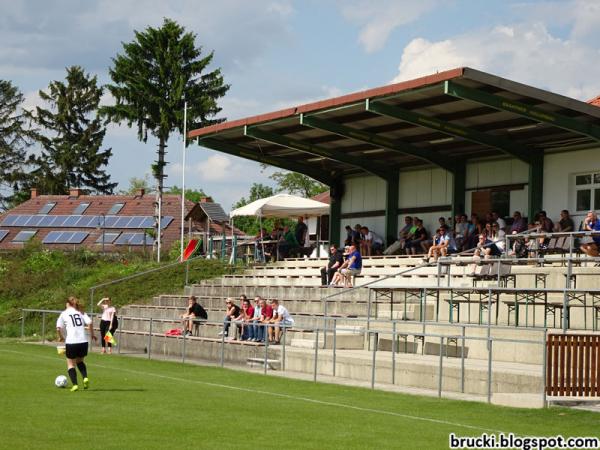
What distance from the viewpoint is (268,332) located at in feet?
83.3

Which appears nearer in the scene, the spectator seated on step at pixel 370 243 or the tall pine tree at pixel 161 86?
the spectator seated on step at pixel 370 243

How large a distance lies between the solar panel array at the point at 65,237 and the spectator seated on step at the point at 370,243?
33225 mm

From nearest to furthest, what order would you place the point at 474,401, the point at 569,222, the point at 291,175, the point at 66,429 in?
1. the point at 66,429
2. the point at 474,401
3. the point at 569,222
4. the point at 291,175

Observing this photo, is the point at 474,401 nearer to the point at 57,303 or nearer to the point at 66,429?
the point at 66,429

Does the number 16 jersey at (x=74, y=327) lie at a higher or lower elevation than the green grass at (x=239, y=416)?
higher

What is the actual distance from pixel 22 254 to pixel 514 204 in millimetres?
26848

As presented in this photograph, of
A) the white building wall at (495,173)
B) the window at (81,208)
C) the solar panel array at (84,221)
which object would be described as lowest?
the white building wall at (495,173)

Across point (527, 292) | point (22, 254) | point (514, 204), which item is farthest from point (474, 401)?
point (22, 254)

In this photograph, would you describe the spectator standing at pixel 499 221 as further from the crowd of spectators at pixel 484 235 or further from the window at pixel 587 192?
the window at pixel 587 192

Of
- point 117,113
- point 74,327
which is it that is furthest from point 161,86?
point 74,327

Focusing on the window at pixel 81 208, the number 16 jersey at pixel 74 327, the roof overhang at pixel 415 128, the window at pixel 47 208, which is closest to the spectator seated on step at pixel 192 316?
the roof overhang at pixel 415 128

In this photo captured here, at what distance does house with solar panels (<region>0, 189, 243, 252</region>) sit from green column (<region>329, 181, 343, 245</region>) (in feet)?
77.5

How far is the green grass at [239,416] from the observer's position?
12.7 meters

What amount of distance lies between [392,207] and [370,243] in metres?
1.95
